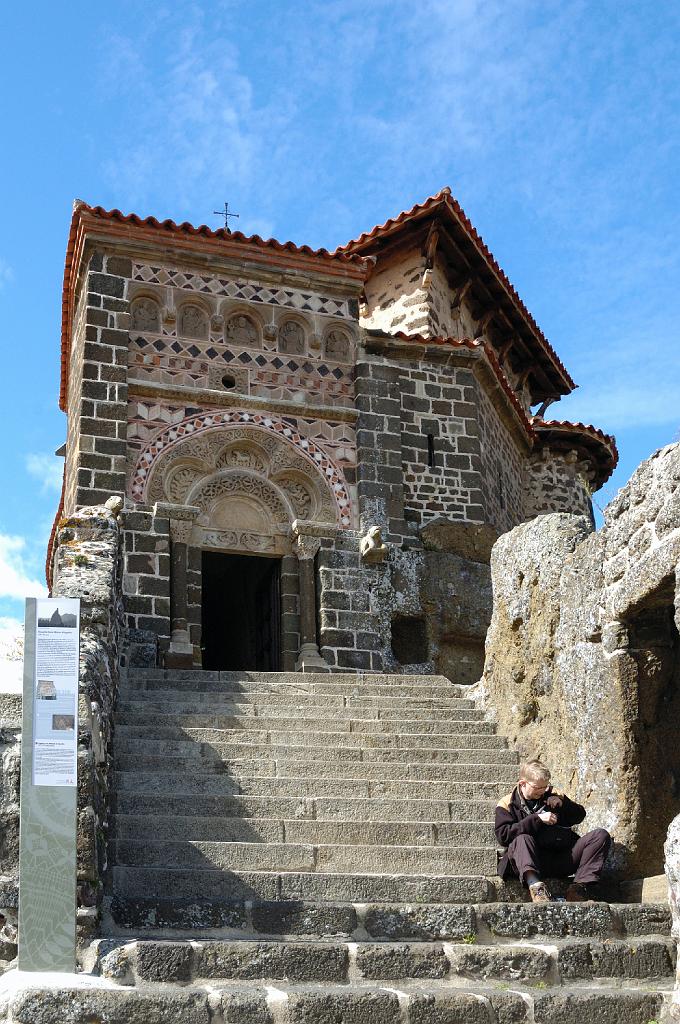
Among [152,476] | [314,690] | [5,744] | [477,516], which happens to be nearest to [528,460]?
[477,516]

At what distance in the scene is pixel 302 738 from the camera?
30.5ft

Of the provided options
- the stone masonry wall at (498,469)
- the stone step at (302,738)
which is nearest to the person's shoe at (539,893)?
the stone step at (302,738)

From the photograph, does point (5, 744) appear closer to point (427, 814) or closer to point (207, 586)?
point (427, 814)

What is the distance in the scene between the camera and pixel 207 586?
1853 centimetres

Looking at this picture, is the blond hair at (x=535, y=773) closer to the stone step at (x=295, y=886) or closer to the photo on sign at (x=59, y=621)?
the stone step at (x=295, y=886)

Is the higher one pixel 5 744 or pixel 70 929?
pixel 5 744

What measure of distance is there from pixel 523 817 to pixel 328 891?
128 centimetres

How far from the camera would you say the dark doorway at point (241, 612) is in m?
14.6

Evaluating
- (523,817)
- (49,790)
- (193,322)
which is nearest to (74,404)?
(193,322)

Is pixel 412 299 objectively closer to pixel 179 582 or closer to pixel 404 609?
pixel 404 609

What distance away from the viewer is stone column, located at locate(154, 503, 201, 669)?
13203 millimetres

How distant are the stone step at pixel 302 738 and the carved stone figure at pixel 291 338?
6642 mm

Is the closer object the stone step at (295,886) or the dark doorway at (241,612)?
the stone step at (295,886)

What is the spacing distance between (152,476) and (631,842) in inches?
308
